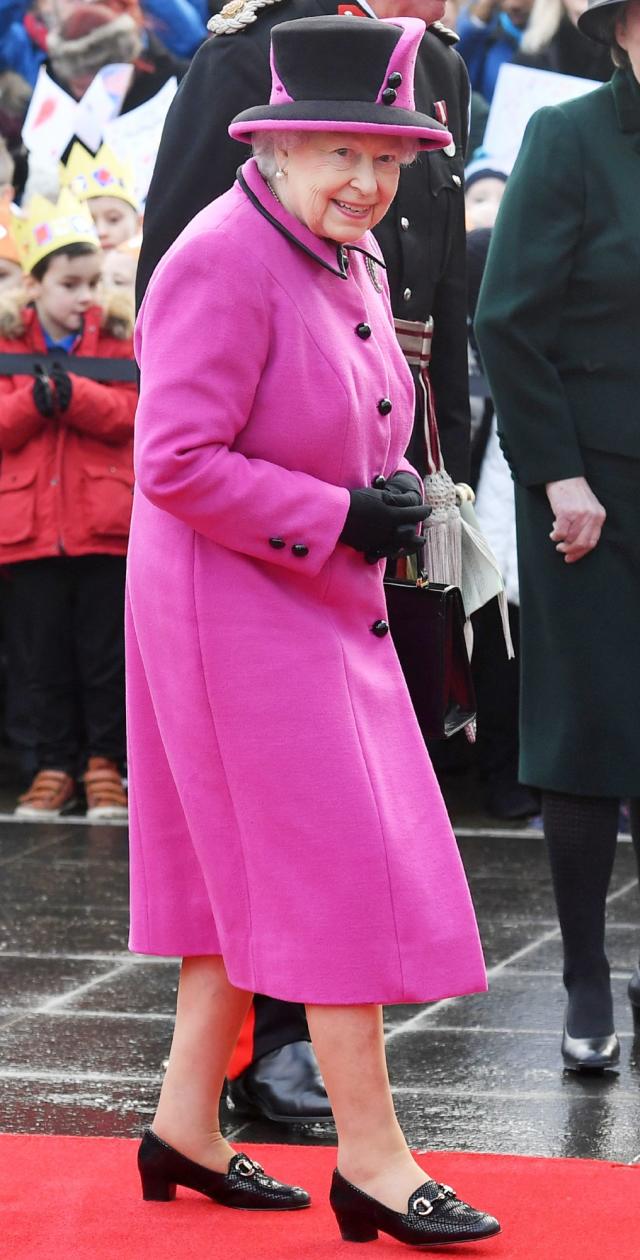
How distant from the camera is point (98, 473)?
23.4 ft

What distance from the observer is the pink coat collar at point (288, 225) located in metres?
2.88

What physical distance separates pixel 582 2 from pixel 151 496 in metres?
5.10

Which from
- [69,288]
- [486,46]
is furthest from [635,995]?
[486,46]

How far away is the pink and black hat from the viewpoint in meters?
2.80

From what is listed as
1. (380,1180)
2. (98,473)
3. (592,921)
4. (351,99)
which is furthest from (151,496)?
(98,473)

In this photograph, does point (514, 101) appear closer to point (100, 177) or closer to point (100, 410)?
point (100, 177)

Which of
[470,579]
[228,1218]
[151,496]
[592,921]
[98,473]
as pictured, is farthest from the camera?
[98,473]

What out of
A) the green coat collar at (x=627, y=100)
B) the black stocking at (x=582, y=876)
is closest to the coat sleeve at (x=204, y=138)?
the green coat collar at (x=627, y=100)

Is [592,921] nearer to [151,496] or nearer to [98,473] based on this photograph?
[151,496]

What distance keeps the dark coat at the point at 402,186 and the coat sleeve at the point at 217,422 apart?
2.76ft

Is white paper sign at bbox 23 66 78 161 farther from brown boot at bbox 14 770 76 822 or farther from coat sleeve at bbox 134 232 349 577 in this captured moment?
coat sleeve at bbox 134 232 349 577

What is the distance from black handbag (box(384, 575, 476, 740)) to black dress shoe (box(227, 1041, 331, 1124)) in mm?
777

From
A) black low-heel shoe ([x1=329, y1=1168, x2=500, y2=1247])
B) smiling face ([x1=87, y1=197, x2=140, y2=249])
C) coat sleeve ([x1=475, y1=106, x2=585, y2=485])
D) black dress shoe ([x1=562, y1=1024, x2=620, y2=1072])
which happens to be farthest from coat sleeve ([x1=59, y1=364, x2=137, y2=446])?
black low-heel shoe ([x1=329, y1=1168, x2=500, y2=1247])

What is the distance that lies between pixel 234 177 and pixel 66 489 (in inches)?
141
